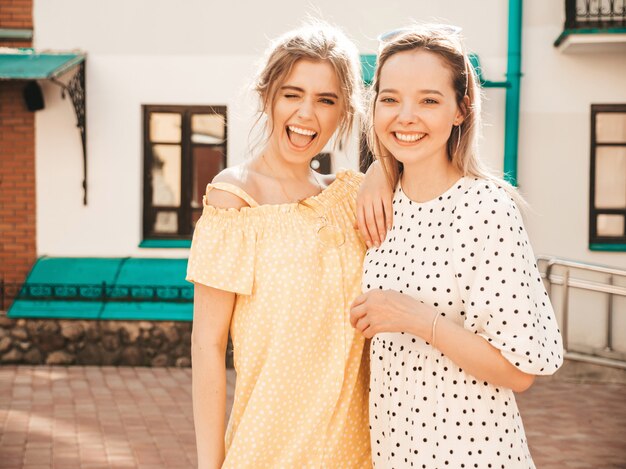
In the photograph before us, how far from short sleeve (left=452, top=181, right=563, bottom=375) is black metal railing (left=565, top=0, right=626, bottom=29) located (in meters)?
7.83

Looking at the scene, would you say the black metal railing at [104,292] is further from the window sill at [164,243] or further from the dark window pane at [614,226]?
the dark window pane at [614,226]

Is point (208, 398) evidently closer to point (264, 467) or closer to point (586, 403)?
point (264, 467)

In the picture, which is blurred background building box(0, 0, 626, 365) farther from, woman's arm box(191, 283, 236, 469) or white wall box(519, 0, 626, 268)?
woman's arm box(191, 283, 236, 469)

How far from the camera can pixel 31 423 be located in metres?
6.98

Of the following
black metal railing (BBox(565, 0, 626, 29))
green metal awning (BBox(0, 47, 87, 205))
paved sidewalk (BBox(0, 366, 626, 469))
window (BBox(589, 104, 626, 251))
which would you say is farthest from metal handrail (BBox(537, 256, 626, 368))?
green metal awning (BBox(0, 47, 87, 205))

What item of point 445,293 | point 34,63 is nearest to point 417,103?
point 445,293

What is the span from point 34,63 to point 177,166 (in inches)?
76.2

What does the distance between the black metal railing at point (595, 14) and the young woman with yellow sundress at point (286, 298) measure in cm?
750

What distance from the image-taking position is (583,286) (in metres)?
8.58

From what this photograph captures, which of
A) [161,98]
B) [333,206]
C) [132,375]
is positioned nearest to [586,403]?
[132,375]

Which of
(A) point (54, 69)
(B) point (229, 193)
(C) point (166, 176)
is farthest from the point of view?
(C) point (166, 176)

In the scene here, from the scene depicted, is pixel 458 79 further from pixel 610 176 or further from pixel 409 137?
pixel 610 176

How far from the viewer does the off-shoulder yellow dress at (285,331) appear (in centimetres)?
228

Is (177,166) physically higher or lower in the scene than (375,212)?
lower
